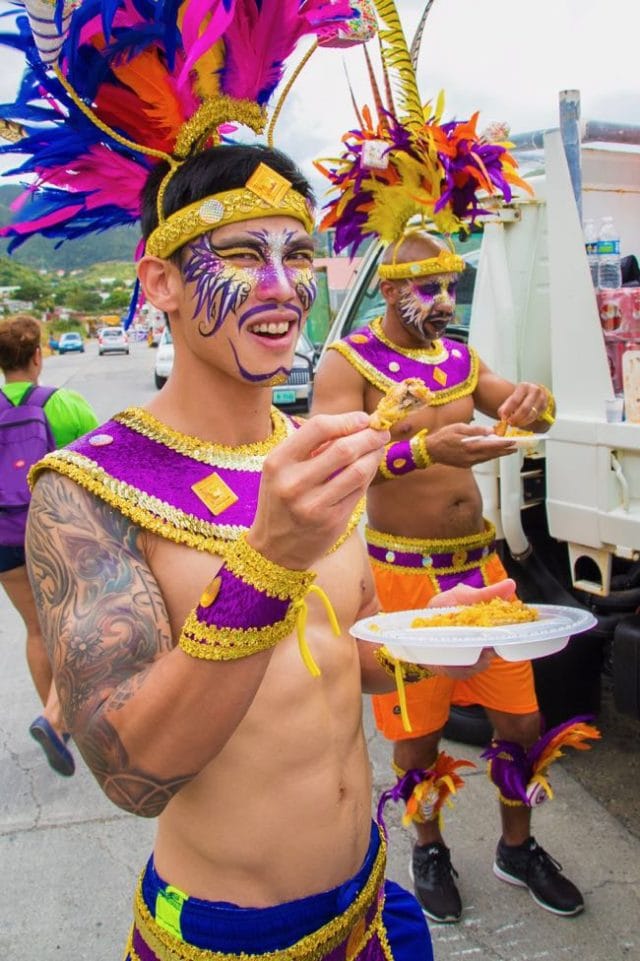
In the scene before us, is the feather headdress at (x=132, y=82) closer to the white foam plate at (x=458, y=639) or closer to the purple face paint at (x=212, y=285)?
the purple face paint at (x=212, y=285)

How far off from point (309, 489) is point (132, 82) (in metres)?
0.92

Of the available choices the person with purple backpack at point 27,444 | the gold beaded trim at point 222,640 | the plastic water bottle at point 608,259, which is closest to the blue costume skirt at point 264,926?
the gold beaded trim at point 222,640

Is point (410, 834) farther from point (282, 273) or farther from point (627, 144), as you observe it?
point (627, 144)

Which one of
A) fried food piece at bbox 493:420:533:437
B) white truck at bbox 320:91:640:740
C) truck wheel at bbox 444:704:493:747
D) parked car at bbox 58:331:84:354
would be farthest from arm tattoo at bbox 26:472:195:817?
parked car at bbox 58:331:84:354

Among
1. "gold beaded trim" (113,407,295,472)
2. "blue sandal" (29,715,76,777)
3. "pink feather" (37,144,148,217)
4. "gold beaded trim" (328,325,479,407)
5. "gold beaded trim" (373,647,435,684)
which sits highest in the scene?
"pink feather" (37,144,148,217)

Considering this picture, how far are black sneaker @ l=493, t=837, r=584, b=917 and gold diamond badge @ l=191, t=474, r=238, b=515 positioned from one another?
2169 mm

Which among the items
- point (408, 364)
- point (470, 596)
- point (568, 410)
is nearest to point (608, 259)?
point (568, 410)

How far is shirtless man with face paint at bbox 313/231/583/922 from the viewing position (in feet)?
9.49

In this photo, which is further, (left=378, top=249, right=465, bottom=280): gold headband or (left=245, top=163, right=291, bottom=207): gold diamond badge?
(left=378, top=249, right=465, bottom=280): gold headband

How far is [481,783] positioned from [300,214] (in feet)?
9.59

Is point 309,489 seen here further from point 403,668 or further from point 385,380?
point 385,380

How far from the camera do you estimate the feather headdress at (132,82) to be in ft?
4.70

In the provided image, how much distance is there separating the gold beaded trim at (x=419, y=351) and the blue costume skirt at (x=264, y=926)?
2071mm

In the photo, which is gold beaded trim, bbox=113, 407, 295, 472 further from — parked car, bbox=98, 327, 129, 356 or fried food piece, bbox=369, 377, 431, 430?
parked car, bbox=98, 327, 129, 356
